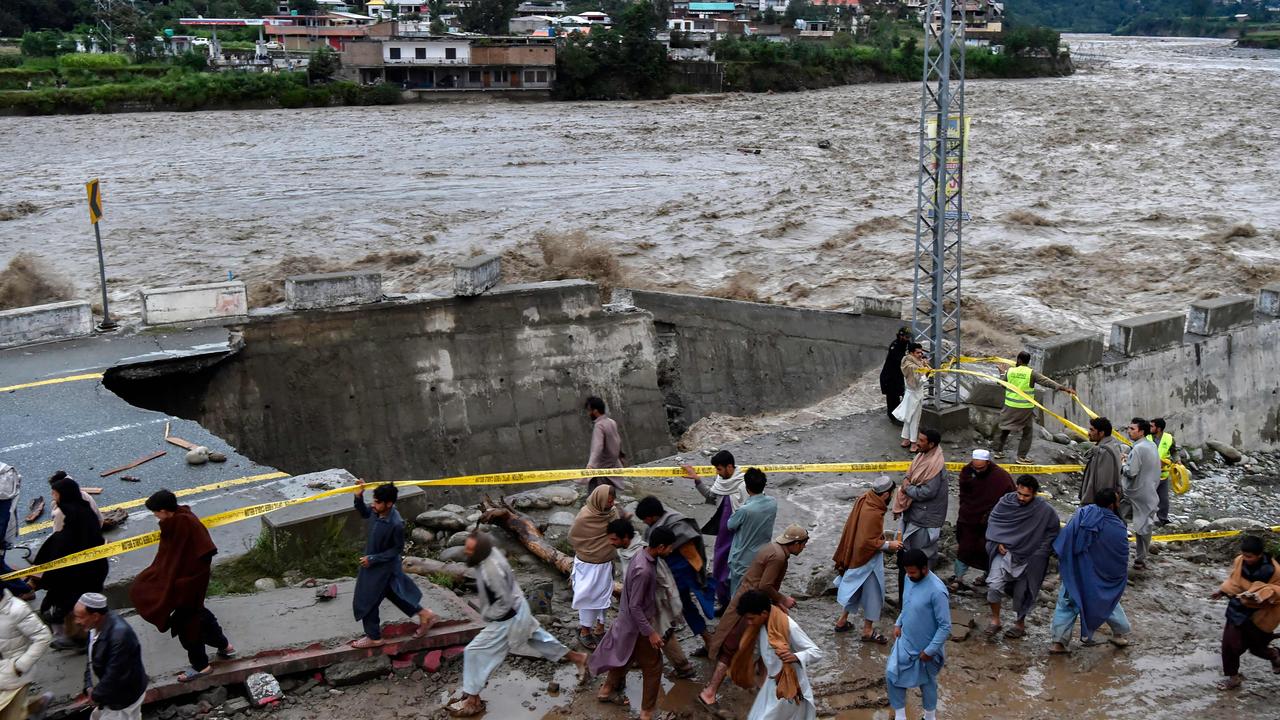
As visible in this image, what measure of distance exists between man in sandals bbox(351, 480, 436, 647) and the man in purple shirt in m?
1.37

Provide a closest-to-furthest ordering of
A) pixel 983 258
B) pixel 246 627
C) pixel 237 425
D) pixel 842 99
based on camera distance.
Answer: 1. pixel 246 627
2. pixel 237 425
3. pixel 983 258
4. pixel 842 99

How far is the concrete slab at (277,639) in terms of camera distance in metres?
6.97

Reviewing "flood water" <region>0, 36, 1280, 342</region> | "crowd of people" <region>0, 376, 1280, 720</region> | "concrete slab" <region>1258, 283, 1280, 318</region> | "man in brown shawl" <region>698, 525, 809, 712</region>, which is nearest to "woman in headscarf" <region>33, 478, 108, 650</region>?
"crowd of people" <region>0, 376, 1280, 720</region>

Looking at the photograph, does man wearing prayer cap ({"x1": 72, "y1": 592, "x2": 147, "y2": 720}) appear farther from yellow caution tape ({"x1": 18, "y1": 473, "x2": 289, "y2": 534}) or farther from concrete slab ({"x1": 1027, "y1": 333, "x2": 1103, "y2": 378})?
concrete slab ({"x1": 1027, "y1": 333, "x2": 1103, "y2": 378})

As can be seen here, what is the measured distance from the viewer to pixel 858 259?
29.5 metres

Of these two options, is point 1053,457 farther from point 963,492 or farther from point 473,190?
point 473,190

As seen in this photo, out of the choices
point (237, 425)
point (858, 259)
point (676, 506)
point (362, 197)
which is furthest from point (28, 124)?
point (676, 506)

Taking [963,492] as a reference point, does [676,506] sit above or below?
below

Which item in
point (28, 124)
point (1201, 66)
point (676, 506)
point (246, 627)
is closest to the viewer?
point (246, 627)

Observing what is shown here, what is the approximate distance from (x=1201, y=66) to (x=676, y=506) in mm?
93188

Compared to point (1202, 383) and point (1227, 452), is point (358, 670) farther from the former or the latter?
point (1202, 383)

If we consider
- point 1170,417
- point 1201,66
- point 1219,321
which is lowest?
point 1170,417

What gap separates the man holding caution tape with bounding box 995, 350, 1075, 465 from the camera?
39.7ft

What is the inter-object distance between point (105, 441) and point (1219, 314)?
1495 centimetres
